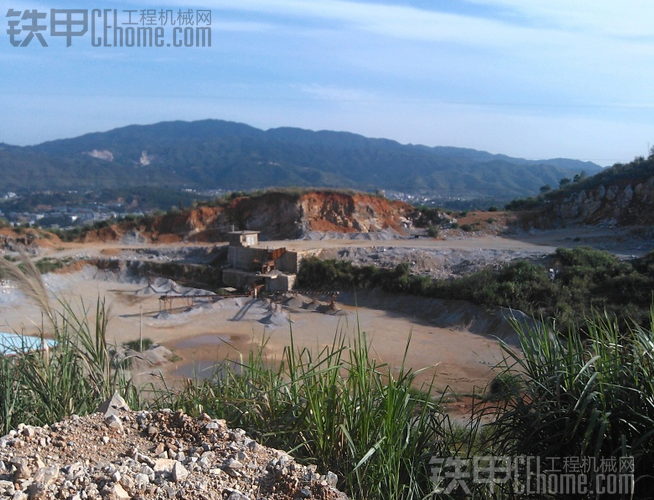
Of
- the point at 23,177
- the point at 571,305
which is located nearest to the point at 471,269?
the point at 571,305

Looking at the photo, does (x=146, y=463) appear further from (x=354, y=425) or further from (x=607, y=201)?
(x=607, y=201)

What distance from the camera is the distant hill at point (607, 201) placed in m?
33.6

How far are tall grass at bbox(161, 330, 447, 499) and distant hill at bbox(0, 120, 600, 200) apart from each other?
320 ft

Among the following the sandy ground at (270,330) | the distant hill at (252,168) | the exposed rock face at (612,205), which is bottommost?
the sandy ground at (270,330)

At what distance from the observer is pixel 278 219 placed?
37.3 metres

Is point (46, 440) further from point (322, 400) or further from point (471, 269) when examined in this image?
point (471, 269)

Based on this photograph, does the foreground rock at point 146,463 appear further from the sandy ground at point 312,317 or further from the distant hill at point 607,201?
the distant hill at point 607,201

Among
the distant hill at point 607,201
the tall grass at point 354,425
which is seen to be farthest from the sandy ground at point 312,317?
the tall grass at point 354,425

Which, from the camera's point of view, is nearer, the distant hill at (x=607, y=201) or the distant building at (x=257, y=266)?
the distant building at (x=257, y=266)

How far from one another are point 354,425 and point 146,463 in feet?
4.48

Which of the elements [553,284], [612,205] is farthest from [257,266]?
[612,205]

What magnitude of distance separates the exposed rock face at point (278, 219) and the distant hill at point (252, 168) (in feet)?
213

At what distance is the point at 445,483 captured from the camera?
3.98 meters

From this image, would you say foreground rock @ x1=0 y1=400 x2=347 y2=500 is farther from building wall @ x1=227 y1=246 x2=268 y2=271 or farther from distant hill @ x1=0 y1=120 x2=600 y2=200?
distant hill @ x1=0 y1=120 x2=600 y2=200
